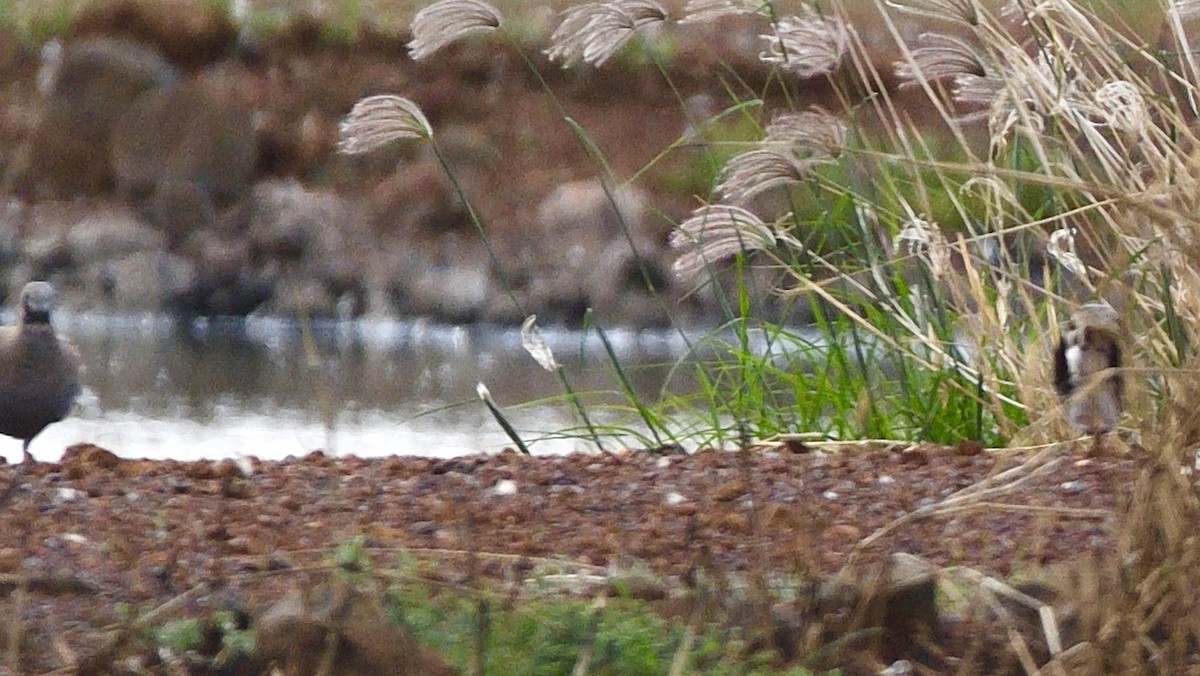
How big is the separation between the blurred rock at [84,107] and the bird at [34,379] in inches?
133

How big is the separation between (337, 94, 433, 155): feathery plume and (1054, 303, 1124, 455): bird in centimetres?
101

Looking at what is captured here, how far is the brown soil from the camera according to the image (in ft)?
5.28

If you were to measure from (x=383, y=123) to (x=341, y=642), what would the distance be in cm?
132

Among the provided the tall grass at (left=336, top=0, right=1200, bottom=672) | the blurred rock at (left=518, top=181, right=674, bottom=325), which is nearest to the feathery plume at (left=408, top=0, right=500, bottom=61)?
the tall grass at (left=336, top=0, right=1200, bottom=672)

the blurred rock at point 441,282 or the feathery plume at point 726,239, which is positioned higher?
the blurred rock at point 441,282

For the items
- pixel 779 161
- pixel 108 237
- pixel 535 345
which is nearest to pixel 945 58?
pixel 779 161

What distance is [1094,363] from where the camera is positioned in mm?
2459

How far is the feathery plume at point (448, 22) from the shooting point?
2.69 meters

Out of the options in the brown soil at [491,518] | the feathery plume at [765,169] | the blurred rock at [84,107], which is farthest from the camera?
the blurred rock at [84,107]

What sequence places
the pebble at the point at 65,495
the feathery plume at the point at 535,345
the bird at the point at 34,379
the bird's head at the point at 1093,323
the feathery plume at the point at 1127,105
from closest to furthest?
the pebble at the point at 65,495 → the feathery plume at the point at 1127,105 → the bird's head at the point at 1093,323 → the feathery plume at the point at 535,345 → the bird at the point at 34,379

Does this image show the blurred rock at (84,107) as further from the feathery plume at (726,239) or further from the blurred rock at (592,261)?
the feathery plume at (726,239)

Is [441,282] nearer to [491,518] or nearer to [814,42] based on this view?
[814,42]

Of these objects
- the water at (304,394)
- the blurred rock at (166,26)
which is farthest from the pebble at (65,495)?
the blurred rock at (166,26)

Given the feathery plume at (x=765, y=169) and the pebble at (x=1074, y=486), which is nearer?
the pebble at (x=1074, y=486)
